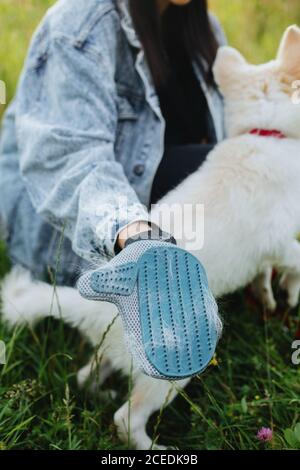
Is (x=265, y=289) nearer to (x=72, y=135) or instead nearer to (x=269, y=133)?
(x=269, y=133)

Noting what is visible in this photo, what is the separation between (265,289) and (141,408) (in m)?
0.59

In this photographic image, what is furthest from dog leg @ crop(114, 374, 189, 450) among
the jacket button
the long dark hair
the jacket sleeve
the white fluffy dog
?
the long dark hair

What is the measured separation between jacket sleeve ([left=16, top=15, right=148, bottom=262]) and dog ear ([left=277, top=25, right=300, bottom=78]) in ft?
A: 1.62

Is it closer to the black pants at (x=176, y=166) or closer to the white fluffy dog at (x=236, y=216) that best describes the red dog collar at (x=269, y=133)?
the white fluffy dog at (x=236, y=216)

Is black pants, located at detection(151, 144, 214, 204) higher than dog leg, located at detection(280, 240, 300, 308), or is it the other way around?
black pants, located at detection(151, 144, 214, 204)

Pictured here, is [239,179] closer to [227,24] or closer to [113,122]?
[113,122]

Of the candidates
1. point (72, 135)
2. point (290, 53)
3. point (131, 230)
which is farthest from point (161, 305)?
point (290, 53)

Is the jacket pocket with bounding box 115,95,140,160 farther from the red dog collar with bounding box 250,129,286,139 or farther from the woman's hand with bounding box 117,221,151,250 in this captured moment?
the woman's hand with bounding box 117,221,151,250

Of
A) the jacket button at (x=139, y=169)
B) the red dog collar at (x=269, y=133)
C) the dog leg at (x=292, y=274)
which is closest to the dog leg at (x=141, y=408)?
the dog leg at (x=292, y=274)

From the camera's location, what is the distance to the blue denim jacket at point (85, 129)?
1481mm

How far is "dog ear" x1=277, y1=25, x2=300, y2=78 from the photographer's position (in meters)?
1.65

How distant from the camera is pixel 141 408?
152 centimetres

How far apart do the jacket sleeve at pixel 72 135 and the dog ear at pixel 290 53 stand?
0.49 metres

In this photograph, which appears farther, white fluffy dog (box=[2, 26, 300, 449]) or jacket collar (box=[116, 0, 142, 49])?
jacket collar (box=[116, 0, 142, 49])
